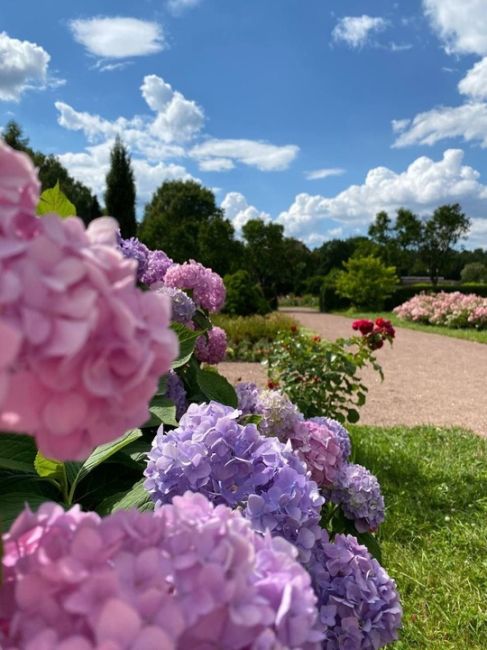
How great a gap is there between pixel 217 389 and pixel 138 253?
0.64 metres

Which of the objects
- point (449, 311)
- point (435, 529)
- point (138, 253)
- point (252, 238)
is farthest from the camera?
point (252, 238)

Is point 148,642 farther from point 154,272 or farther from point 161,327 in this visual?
point 154,272

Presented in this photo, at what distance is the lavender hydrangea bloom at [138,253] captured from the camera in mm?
2268

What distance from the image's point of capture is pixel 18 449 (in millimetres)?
1383

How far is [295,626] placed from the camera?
501mm

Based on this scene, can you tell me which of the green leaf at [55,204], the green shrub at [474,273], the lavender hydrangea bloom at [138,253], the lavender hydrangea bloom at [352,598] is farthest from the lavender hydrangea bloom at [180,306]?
the green shrub at [474,273]

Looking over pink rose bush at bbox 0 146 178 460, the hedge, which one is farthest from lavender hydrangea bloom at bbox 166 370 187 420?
the hedge

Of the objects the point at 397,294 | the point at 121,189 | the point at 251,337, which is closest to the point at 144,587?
the point at 251,337

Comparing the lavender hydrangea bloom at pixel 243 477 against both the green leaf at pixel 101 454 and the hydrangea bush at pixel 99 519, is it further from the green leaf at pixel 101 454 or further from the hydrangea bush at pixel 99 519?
the hydrangea bush at pixel 99 519

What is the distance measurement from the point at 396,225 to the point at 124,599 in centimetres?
4467

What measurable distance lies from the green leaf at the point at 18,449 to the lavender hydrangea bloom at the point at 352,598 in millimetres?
668

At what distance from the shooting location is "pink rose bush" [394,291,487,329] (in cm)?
1716

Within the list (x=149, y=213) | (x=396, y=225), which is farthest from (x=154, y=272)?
(x=149, y=213)

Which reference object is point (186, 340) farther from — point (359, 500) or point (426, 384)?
point (426, 384)
